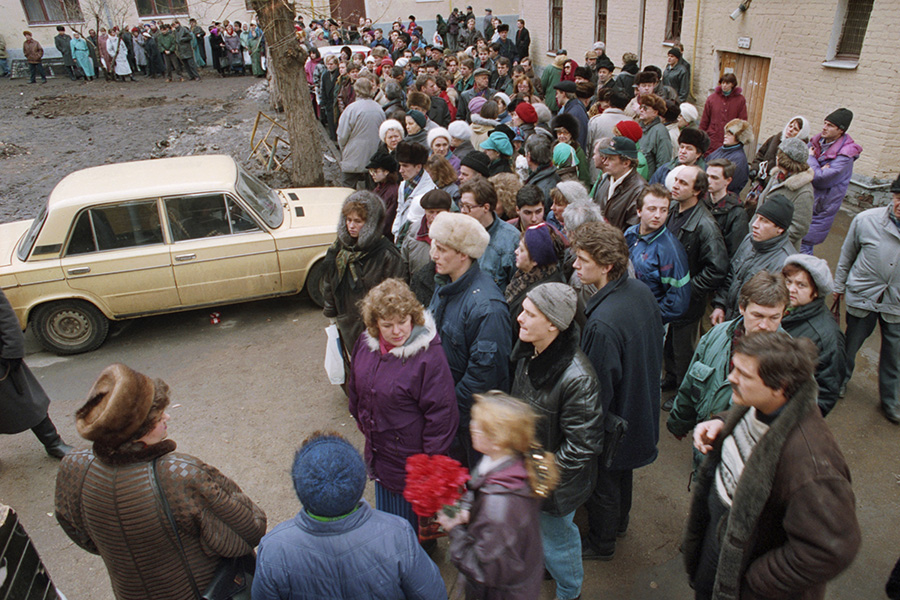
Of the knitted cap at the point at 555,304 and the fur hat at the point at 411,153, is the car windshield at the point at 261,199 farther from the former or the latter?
the knitted cap at the point at 555,304

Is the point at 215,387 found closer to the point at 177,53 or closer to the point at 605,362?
the point at 605,362

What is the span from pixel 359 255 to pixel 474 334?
1.44m

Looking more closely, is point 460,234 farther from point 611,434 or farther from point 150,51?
point 150,51

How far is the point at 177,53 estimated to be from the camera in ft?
76.1

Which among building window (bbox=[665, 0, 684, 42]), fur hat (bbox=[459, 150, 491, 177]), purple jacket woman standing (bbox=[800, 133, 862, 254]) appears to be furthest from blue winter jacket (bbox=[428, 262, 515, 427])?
building window (bbox=[665, 0, 684, 42])

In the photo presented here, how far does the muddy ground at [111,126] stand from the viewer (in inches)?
478

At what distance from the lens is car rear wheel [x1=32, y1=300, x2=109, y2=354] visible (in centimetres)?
617

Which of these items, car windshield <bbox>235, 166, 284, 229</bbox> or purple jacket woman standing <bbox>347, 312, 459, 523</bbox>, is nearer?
purple jacket woman standing <bbox>347, 312, 459, 523</bbox>

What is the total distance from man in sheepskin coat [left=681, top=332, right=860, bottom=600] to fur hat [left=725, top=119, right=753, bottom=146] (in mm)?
4534

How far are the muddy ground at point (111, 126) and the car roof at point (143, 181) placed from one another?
10.9 feet

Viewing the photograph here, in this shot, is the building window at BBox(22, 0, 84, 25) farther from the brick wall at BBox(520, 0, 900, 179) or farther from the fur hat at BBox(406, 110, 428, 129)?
the fur hat at BBox(406, 110, 428, 129)

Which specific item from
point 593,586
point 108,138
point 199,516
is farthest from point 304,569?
point 108,138

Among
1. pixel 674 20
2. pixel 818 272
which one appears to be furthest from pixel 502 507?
pixel 674 20

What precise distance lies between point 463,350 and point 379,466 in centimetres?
79
